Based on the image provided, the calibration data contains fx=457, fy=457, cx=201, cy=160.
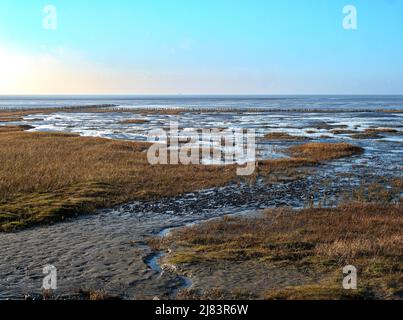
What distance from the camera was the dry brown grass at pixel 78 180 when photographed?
70.3 ft

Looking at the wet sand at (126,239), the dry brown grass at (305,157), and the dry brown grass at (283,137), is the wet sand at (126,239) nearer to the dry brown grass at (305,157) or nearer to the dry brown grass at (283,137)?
the dry brown grass at (305,157)

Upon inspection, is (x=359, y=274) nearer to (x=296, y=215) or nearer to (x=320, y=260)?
(x=320, y=260)

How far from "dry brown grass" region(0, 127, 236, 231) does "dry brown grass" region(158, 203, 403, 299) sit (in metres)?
6.57

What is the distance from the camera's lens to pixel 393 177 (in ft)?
98.9

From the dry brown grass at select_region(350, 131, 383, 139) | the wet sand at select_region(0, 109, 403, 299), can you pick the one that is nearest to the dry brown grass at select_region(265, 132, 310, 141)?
the dry brown grass at select_region(350, 131, 383, 139)

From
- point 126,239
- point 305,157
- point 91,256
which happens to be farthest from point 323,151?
point 91,256

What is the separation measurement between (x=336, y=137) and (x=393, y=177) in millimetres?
30417

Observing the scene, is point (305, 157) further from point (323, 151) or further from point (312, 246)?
point (312, 246)

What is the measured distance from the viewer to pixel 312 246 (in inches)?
619

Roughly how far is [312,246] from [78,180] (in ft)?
55.3

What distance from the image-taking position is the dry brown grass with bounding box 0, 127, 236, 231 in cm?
2144

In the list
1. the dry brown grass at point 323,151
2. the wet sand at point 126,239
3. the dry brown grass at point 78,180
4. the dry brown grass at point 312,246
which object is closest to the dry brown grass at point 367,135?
the dry brown grass at point 323,151

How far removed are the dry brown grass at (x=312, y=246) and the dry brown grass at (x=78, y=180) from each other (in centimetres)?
657
